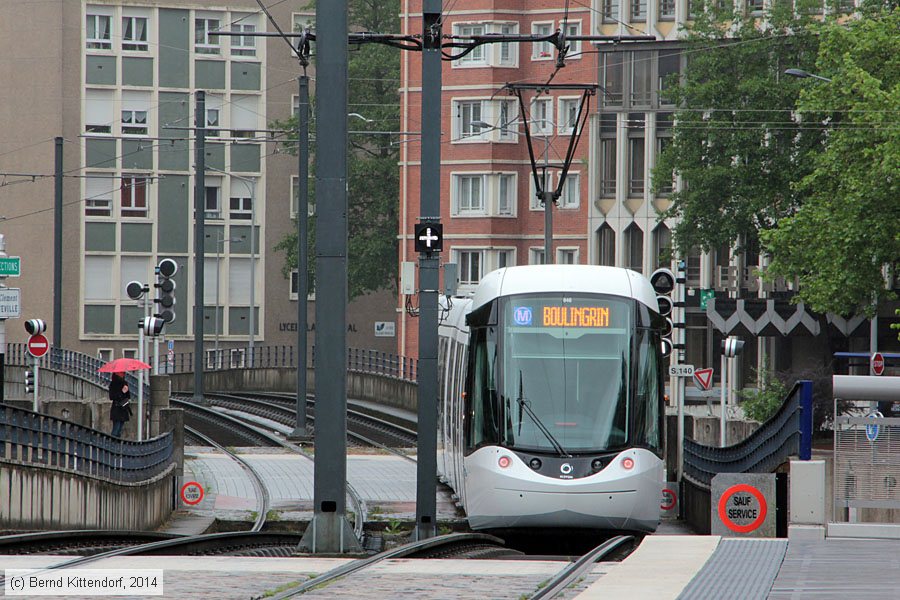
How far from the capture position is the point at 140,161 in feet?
258

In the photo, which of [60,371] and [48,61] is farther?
[48,61]

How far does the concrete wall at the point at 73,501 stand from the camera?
1867cm

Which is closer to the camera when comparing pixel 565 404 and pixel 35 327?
pixel 565 404

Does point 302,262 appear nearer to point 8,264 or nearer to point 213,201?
point 8,264

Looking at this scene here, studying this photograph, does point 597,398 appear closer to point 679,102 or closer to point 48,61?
point 679,102

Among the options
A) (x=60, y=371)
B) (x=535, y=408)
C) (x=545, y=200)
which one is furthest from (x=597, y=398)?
(x=60, y=371)

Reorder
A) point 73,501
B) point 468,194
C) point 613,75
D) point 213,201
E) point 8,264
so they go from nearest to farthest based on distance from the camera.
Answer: point 73,501 < point 8,264 < point 613,75 < point 468,194 < point 213,201

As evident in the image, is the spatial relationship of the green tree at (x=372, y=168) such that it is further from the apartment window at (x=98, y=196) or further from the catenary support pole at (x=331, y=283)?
the catenary support pole at (x=331, y=283)

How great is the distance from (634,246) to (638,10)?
9.06 metres

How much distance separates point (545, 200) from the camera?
1266 inches

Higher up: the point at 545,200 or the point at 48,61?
the point at 48,61

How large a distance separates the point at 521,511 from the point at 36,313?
6369 centimetres

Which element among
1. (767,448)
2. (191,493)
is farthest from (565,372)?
(191,493)

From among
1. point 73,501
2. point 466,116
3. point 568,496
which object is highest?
point 466,116
